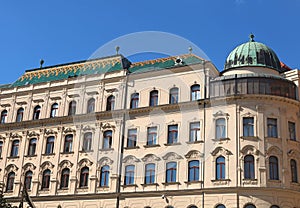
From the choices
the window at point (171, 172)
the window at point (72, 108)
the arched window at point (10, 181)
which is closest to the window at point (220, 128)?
the window at point (171, 172)

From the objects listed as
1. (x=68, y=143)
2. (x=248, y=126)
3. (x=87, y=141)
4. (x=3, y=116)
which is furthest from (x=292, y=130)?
(x=3, y=116)

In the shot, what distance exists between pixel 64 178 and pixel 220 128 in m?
16.6

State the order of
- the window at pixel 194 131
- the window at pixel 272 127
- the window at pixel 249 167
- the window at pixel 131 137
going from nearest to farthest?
1. the window at pixel 249 167
2. the window at pixel 272 127
3. the window at pixel 194 131
4. the window at pixel 131 137

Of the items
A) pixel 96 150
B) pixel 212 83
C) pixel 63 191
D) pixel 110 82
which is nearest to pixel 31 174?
pixel 63 191

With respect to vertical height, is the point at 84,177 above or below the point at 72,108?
below

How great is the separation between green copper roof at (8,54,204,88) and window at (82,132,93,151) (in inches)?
274

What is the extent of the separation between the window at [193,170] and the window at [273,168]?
629 centimetres

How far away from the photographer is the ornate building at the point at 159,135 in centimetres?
4109

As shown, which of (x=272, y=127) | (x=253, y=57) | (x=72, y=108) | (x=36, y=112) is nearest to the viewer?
(x=272, y=127)

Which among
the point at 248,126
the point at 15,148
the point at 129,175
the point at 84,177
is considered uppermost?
the point at 248,126

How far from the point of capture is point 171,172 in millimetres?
43156

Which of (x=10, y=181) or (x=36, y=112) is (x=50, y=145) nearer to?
(x=36, y=112)

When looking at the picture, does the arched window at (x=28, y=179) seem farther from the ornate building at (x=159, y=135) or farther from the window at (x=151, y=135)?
the window at (x=151, y=135)

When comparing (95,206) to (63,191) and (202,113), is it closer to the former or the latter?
(63,191)
